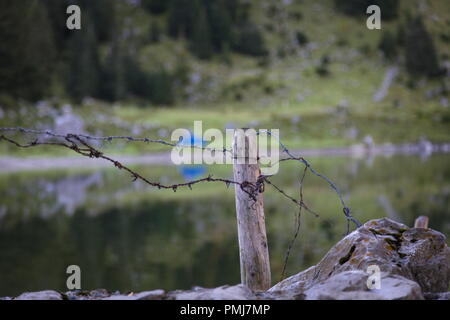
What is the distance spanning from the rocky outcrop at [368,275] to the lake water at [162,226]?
3.13 feet

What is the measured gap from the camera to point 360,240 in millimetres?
5441

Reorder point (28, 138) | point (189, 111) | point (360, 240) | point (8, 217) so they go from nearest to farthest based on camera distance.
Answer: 1. point (360, 240)
2. point (8, 217)
3. point (28, 138)
4. point (189, 111)

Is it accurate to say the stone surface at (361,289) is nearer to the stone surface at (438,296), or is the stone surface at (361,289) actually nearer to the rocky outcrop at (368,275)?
the rocky outcrop at (368,275)

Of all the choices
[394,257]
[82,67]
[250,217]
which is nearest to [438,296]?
[394,257]

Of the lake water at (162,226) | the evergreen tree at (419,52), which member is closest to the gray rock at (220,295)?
the lake water at (162,226)

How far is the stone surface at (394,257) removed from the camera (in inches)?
205

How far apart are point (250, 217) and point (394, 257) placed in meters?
1.42

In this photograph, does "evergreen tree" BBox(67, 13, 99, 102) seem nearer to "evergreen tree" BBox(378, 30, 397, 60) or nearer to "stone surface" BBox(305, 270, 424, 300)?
"evergreen tree" BBox(378, 30, 397, 60)

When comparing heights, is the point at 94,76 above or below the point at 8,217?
above

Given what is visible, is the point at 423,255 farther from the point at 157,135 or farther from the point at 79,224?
the point at 157,135

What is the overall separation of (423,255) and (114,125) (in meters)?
56.8

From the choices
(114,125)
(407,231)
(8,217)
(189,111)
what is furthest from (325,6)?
(407,231)

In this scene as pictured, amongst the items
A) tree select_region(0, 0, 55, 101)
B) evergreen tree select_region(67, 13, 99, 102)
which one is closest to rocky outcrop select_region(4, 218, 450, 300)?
tree select_region(0, 0, 55, 101)

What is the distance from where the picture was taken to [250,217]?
5527 millimetres
